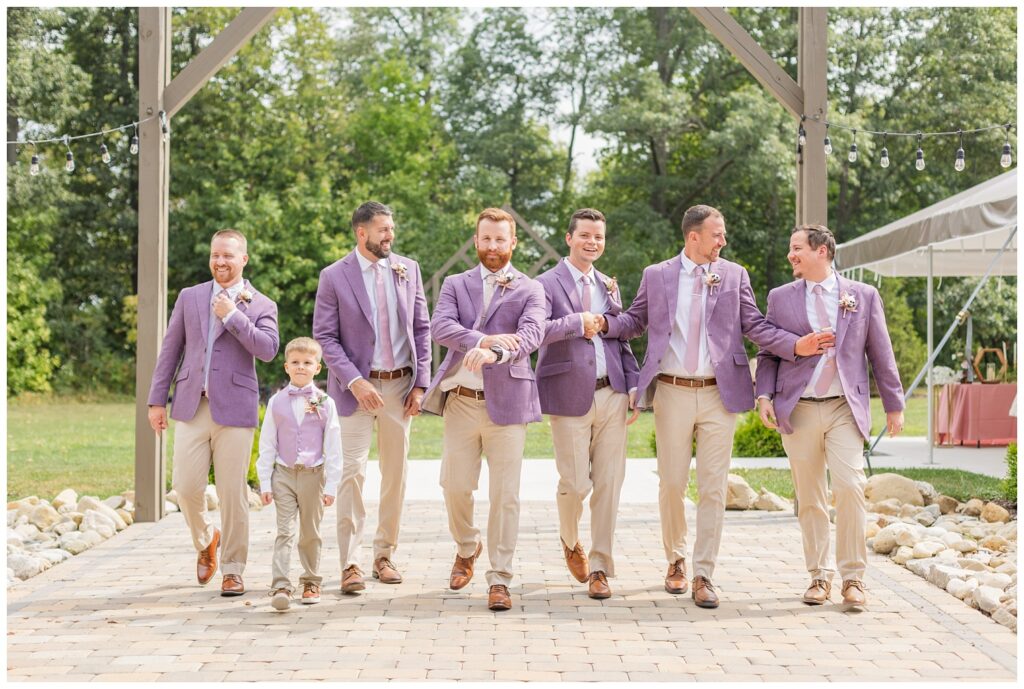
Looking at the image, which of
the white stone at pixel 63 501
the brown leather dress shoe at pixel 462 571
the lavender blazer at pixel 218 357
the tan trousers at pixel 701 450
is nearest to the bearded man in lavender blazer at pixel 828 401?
the tan trousers at pixel 701 450

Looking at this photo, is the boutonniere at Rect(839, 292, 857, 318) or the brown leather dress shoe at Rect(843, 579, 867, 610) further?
the boutonniere at Rect(839, 292, 857, 318)

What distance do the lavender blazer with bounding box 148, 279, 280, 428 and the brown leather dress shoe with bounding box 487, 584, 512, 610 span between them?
4.90ft

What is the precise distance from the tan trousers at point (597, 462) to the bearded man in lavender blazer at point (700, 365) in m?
0.18

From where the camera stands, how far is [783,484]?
10820 millimetres

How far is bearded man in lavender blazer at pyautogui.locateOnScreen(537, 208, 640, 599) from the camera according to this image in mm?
5883

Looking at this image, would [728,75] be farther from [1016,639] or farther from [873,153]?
[1016,639]

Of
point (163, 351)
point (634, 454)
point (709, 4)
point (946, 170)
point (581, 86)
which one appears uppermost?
point (581, 86)

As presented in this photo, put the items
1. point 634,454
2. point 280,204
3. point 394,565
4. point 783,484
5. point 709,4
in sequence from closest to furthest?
point 394,565, point 709,4, point 783,484, point 634,454, point 280,204

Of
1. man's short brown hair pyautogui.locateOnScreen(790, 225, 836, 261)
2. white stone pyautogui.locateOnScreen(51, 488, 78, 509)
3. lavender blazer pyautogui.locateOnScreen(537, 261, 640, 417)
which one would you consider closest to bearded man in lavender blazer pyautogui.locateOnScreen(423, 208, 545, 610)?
lavender blazer pyautogui.locateOnScreen(537, 261, 640, 417)

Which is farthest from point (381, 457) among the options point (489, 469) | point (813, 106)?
point (813, 106)

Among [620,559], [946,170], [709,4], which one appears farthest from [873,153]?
[620,559]

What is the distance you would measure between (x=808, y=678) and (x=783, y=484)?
6.62 m

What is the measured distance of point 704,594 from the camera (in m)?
Answer: 5.60

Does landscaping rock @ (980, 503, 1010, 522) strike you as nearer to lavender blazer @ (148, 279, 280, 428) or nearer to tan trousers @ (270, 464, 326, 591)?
tan trousers @ (270, 464, 326, 591)
